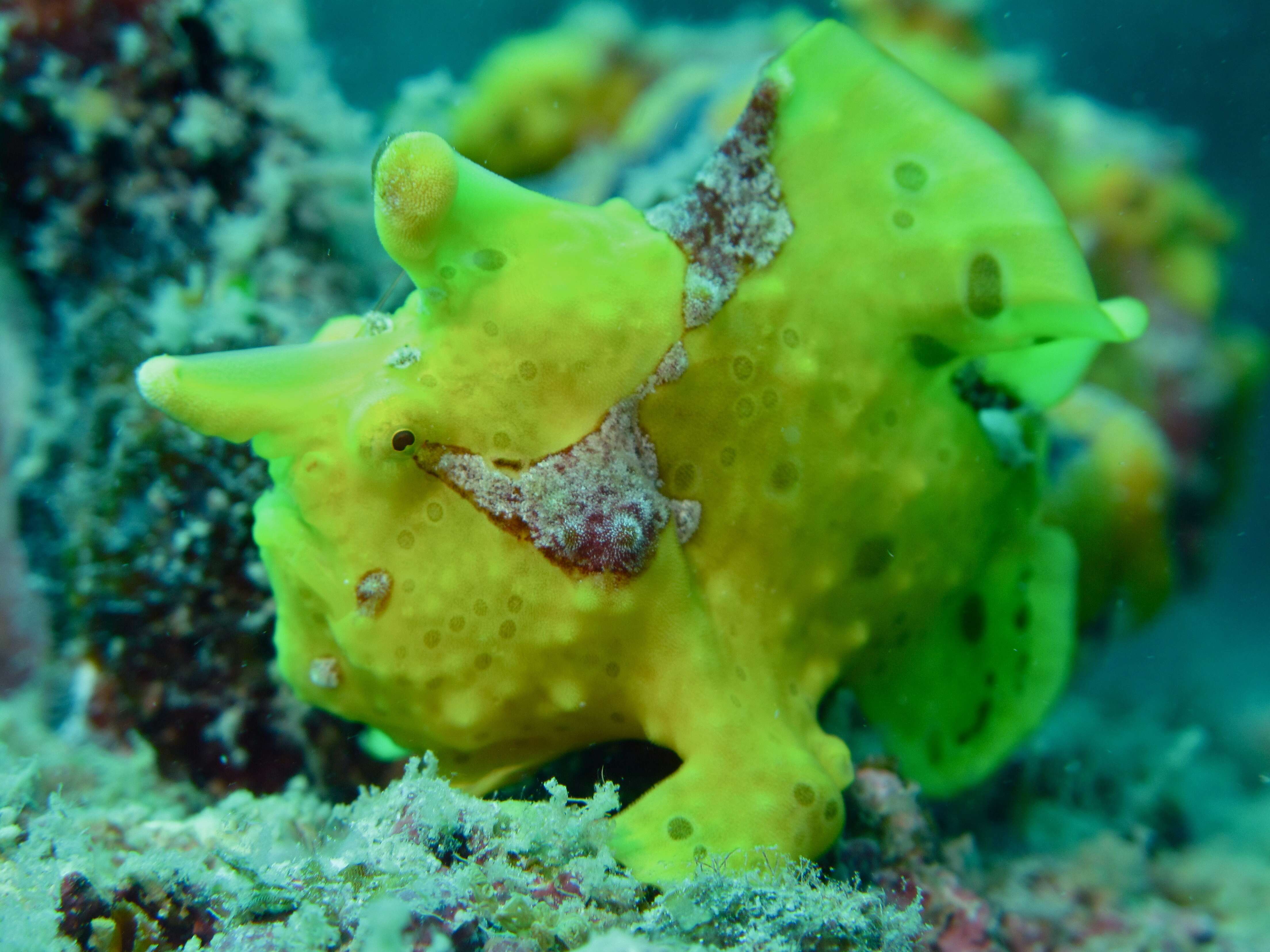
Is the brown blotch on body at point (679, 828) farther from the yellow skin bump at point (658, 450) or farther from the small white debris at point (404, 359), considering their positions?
the small white debris at point (404, 359)

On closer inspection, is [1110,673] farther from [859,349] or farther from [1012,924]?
[859,349]

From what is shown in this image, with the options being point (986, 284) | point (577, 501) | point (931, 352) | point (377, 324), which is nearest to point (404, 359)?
point (377, 324)

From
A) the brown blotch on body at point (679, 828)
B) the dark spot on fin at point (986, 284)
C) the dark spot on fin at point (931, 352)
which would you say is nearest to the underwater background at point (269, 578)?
the brown blotch on body at point (679, 828)

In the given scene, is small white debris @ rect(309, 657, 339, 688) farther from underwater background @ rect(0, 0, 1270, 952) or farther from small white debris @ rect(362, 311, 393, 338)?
small white debris @ rect(362, 311, 393, 338)

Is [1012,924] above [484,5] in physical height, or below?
below

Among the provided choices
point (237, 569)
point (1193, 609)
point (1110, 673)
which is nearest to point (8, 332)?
point (237, 569)

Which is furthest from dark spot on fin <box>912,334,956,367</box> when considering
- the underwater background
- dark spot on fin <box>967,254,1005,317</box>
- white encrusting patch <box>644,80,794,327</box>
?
the underwater background

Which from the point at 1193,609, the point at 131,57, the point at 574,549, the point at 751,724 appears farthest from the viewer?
the point at 1193,609

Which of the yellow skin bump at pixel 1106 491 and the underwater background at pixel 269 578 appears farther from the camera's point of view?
the yellow skin bump at pixel 1106 491
